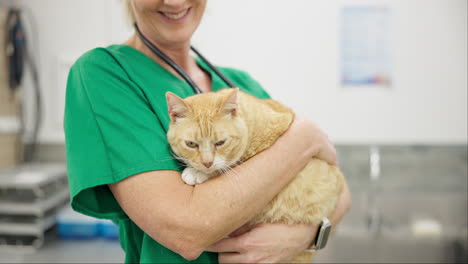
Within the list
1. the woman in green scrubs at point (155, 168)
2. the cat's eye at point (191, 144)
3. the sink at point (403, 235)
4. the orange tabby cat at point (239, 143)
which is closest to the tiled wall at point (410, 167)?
the sink at point (403, 235)

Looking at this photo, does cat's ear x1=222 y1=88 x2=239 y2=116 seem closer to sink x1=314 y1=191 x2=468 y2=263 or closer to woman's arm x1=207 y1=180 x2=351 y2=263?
woman's arm x1=207 y1=180 x2=351 y2=263

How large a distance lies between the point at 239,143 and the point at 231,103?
0.10m

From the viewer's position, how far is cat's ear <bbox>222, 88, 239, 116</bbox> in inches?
32.4

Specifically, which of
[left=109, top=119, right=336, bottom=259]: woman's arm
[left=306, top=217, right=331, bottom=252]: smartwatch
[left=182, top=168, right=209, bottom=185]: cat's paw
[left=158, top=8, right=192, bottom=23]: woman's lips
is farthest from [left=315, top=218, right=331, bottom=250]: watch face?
[left=158, top=8, right=192, bottom=23]: woman's lips

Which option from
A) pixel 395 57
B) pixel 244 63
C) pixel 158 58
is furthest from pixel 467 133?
pixel 158 58

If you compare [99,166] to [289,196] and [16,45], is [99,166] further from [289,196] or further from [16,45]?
[16,45]

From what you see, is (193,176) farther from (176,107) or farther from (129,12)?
(129,12)

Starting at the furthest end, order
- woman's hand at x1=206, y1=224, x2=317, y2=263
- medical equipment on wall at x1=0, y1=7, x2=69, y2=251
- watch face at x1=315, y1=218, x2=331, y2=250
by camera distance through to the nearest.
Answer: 1. medical equipment on wall at x1=0, y1=7, x2=69, y2=251
2. watch face at x1=315, y1=218, x2=331, y2=250
3. woman's hand at x1=206, y1=224, x2=317, y2=263

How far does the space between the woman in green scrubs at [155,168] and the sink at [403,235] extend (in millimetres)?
1166

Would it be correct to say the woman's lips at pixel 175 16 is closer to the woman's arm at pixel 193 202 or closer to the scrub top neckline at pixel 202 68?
the scrub top neckline at pixel 202 68

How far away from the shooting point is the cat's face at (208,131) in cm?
81

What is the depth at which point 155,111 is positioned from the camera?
0.81 m

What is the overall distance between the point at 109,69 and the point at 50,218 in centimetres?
155

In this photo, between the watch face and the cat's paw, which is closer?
the cat's paw
